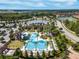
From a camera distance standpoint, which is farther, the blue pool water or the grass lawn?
the grass lawn

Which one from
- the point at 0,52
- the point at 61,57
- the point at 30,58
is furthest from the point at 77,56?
the point at 0,52

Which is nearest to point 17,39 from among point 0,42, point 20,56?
point 0,42

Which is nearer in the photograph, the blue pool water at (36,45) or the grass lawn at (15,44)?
the blue pool water at (36,45)

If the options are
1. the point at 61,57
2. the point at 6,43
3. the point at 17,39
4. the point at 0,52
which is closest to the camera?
the point at 61,57

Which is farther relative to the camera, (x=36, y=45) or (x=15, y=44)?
(x=15, y=44)

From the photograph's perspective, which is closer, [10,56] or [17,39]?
[10,56]

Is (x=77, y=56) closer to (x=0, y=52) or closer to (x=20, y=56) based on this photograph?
(x=20, y=56)

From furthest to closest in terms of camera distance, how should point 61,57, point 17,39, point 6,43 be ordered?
point 17,39 → point 6,43 → point 61,57

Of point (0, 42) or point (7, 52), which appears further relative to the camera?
point (0, 42)

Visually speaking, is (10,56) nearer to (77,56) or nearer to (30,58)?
(30,58)
